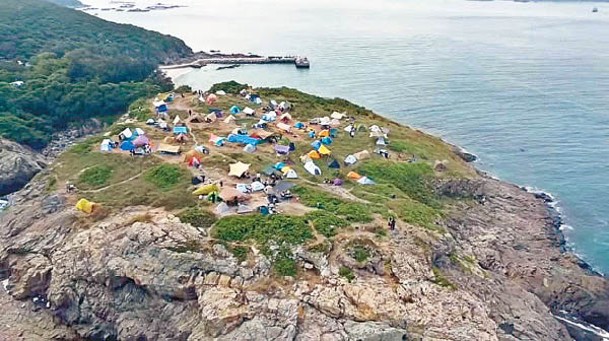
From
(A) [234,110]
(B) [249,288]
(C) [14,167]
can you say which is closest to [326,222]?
(B) [249,288]

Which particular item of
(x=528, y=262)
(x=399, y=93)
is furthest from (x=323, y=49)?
(x=528, y=262)

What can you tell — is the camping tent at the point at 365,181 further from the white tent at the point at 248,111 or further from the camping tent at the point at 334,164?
the white tent at the point at 248,111

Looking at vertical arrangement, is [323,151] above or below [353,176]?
above

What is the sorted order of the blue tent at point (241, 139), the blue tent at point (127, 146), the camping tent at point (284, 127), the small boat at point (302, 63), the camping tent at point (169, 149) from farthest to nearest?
1. the small boat at point (302, 63)
2. the camping tent at point (284, 127)
3. the blue tent at point (241, 139)
4. the blue tent at point (127, 146)
5. the camping tent at point (169, 149)

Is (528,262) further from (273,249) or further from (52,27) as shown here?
(52,27)

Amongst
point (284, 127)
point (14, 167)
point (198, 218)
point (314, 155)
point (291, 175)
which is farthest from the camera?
point (284, 127)

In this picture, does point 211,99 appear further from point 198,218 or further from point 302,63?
point 302,63

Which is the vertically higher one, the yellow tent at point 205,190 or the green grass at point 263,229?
the yellow tent at point 205,190

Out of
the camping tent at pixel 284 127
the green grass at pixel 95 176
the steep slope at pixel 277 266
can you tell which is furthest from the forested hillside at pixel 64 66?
the camping tent at pixel 284 127
